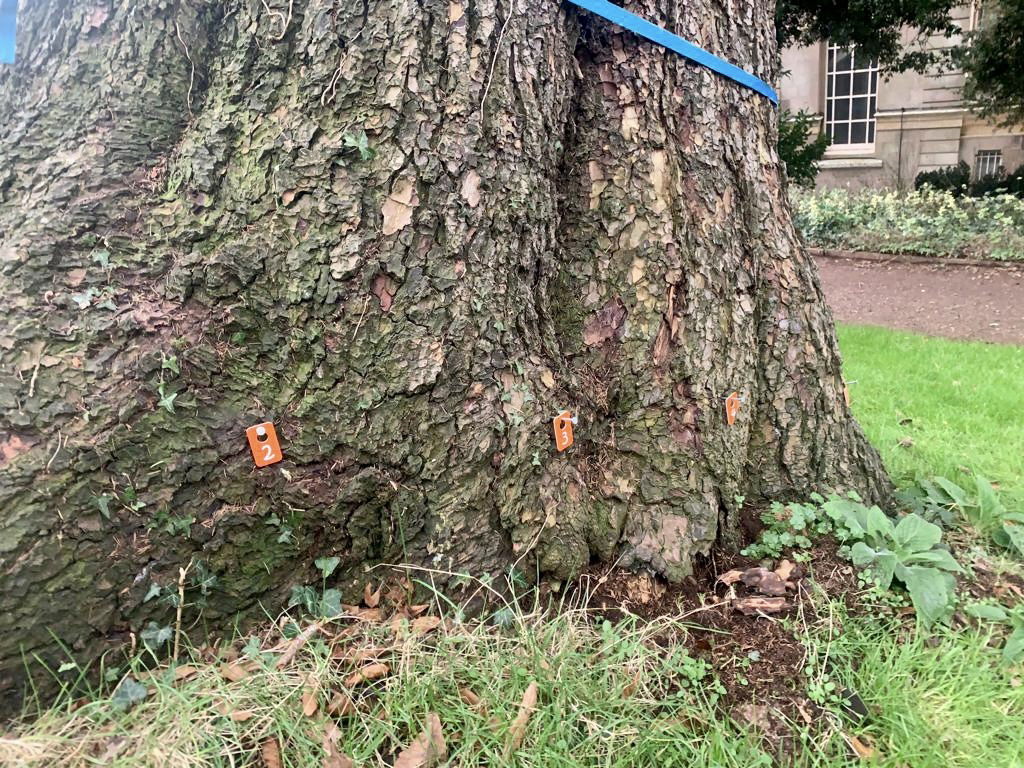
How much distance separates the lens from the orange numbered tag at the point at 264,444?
1.92 metres

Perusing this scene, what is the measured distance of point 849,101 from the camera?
20.3 meters

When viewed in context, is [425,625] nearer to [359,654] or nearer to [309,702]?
[359,654]

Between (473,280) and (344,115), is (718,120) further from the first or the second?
(344,115)

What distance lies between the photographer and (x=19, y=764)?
62.2 inches

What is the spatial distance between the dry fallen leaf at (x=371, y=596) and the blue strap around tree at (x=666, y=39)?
6.04 feet

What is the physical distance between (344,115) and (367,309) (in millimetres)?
522

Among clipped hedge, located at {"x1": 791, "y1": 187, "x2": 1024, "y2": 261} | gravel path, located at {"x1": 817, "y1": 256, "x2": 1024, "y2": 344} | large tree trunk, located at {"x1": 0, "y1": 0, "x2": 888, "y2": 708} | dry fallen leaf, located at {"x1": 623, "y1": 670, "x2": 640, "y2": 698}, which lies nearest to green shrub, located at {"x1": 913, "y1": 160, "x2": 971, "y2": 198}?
clipped hedge, located at {"x1": 791, "y1": 187, "x2": 1024, "y2": 261}

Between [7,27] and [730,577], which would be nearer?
[7,27]

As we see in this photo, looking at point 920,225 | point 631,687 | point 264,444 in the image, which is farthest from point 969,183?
point 264,444

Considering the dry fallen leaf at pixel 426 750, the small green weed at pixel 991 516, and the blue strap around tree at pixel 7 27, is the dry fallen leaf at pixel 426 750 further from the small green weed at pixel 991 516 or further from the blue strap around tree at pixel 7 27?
the small green weed at pixel 991 516

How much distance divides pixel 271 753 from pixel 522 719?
621mm

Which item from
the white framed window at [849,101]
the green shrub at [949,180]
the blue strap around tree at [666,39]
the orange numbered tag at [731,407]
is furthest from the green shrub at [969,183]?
the orange numbered tag at [731,407]

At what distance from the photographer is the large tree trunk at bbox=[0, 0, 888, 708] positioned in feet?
5.83

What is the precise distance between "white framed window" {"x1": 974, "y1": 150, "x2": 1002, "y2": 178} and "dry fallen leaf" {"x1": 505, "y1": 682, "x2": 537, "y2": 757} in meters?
22.0
